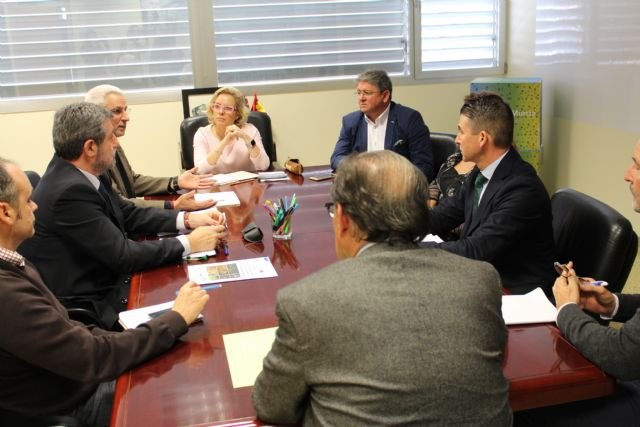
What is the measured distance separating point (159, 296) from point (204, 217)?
76cm

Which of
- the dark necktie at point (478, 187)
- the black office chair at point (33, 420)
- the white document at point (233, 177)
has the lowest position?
the black office chair at point (33, 420)

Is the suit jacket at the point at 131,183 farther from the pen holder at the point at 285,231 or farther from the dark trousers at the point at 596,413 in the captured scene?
the dark trousers at the point at 596,413

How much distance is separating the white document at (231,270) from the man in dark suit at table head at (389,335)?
873mm

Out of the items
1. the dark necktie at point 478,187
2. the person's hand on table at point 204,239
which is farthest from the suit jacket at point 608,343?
the person's hand on table at point 204,239

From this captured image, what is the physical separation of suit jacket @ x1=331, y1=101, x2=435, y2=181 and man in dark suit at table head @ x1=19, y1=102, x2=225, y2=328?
1820 mm

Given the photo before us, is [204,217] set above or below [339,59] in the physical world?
below

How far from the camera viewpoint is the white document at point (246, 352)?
155 centimetres

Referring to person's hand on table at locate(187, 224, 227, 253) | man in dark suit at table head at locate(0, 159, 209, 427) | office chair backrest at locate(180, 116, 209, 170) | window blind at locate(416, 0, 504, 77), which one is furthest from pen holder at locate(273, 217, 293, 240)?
window blind at locate(416, 0, 504, 77)

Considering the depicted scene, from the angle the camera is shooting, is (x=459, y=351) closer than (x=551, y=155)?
Yes

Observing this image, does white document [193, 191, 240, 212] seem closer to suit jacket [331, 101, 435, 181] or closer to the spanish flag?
suit jacket [331, 101, 435, 181]

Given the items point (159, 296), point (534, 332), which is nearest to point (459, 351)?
point (534, 332)

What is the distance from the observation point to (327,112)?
5.68 m

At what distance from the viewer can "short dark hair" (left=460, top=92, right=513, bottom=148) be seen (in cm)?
255

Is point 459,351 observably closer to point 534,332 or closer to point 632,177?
point 534,332
